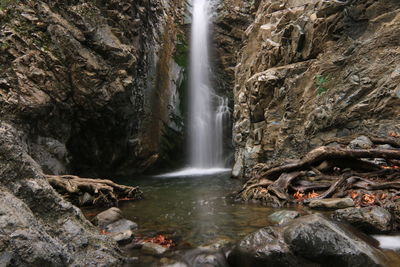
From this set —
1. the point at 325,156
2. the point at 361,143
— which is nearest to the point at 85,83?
the point at 325,156

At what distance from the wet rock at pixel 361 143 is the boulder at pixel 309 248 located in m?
5.73

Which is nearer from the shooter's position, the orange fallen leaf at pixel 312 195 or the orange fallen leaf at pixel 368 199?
the orange fallen leaf at pixel 368 199

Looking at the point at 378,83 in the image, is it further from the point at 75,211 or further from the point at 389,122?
the point at 75,211

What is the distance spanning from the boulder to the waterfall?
21145mm

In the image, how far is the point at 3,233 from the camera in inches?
113

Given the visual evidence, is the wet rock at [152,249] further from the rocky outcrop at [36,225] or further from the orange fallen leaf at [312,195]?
the orange fallen leaf at [312,195]

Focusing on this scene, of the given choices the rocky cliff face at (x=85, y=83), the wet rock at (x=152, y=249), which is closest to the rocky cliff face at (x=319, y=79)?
the rocky cliff face at (x=85, y=83)

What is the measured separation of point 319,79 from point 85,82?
42.3ft

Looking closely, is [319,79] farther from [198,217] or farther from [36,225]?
[36,225]

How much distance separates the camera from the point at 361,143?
30.0ft

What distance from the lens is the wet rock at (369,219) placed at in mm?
4876

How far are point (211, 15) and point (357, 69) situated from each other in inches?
843

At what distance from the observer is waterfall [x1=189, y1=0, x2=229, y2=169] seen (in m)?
25.7

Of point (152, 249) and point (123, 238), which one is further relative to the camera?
point (123, 238)
